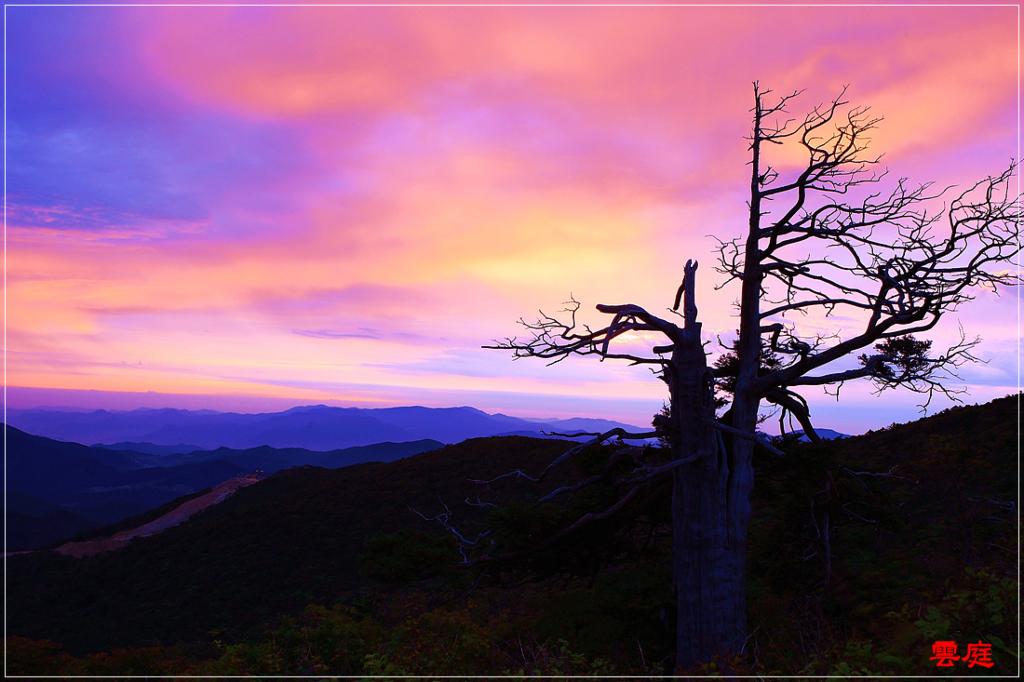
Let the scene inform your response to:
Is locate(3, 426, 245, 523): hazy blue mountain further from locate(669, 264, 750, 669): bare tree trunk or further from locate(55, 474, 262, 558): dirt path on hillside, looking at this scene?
locate(669, 264, 750, 669): bare tree trunk

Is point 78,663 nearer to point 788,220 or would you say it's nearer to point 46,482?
point 788,220

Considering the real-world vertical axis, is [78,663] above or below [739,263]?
below

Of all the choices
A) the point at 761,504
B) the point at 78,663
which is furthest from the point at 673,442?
the point at 761,504

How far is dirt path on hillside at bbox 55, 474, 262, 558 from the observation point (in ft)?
107

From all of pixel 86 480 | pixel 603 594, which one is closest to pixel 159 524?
pixel 603 594

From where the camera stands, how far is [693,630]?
8.34 metres

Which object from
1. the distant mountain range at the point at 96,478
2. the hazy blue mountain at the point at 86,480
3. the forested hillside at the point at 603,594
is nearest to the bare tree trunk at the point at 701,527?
the forested hillside at the point at 603,594

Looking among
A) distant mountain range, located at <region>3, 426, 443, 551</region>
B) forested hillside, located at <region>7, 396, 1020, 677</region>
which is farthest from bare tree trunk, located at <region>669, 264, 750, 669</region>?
distant mountain range, located at <region>3, 426, 443, 551</region>

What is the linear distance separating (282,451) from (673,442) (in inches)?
8321

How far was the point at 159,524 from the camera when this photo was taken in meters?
38.4

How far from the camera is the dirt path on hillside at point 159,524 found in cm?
3253

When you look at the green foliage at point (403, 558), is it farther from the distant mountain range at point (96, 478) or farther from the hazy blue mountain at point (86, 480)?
the hazy blue mountain at point (86, 480)

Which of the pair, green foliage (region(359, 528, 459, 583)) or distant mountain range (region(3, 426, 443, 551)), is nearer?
green foliage (region(359, 528, 459, 583))

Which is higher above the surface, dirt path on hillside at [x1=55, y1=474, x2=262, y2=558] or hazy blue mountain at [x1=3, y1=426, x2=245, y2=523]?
→ dirt path on hillside at [x1=55, y1=474, x2=262, y2=558]
